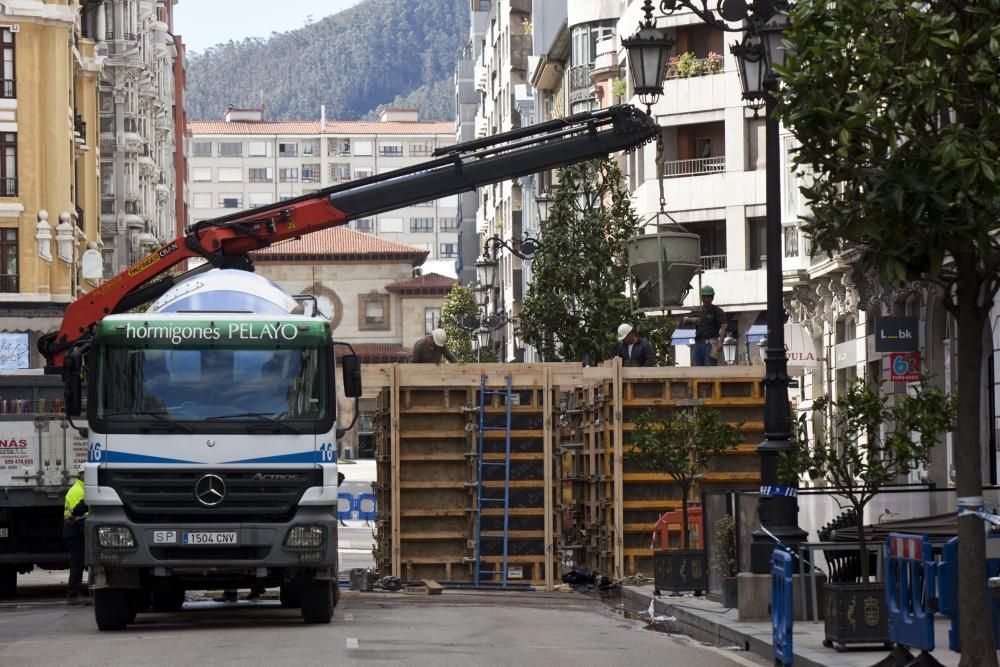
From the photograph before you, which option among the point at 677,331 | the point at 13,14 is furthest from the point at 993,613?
the point at 13,14

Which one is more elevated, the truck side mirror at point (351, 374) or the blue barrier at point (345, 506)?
the truck side mirror at point (351, 374)

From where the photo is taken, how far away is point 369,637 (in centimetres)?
1805

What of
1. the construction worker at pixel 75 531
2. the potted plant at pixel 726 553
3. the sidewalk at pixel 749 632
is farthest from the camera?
the construction worker at pixel 75 531

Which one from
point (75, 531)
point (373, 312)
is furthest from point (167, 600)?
point (373, 312)

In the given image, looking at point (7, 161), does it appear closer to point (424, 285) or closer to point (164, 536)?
point (164, 536)

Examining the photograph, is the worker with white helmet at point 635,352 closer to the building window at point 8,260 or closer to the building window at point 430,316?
the building window at point 8,260

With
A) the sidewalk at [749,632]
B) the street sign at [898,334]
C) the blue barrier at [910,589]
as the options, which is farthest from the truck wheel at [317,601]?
the street sign at [898,334]

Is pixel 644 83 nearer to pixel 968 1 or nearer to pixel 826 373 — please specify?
pixel 968 1

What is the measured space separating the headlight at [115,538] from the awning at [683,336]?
33.1m

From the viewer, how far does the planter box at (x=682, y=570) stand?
22.7 metres

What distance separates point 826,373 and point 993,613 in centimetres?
3269

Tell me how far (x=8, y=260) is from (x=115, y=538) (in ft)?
133

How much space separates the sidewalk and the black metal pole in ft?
2.39

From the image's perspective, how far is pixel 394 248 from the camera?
144 m
